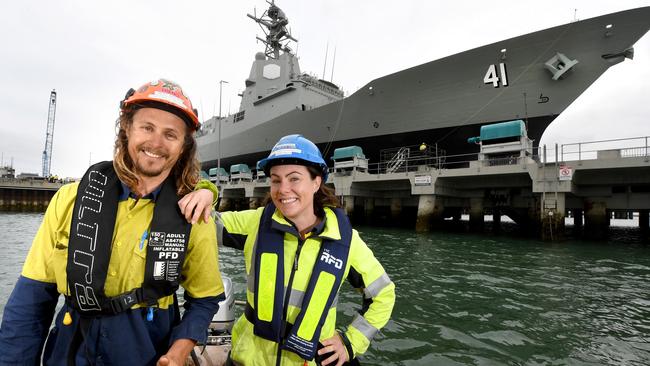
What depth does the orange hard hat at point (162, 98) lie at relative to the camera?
1.35 metres

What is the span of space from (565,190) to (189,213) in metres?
13.1

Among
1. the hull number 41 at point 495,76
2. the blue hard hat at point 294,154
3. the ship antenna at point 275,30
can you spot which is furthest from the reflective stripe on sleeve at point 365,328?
the ship antenna at point 275,30

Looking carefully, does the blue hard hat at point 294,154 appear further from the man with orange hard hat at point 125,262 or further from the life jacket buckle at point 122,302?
the life jacket buckle at point 122,302

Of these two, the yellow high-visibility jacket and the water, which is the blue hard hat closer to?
the yellow high-visibility jacket

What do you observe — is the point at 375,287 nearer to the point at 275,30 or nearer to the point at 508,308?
the point at 508,308

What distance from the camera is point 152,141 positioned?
1373 millimetres

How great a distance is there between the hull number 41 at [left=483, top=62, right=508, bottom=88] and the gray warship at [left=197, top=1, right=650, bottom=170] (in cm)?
4

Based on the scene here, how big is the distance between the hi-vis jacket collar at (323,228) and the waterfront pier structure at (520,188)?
1195 centimetres

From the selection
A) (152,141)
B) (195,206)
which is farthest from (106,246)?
(152,141)

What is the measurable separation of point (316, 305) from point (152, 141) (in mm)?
1168

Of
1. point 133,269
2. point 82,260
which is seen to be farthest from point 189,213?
point 82,260

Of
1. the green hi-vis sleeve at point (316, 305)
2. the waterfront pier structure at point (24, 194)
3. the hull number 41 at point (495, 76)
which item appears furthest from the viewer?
the waterfront pier structure at point (24, 194)

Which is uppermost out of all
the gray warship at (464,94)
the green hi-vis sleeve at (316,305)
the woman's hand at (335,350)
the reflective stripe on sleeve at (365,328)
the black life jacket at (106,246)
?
the gray warship at (464,94)

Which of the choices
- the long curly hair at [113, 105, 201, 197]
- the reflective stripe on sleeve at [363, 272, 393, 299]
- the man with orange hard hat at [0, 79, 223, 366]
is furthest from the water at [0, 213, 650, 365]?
the long curly hair at [113, 105, 201, 197]
